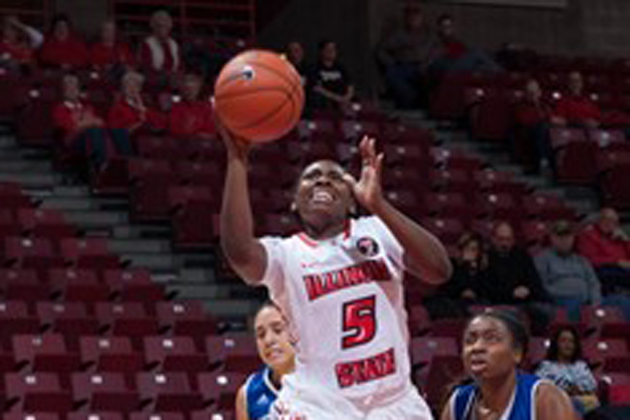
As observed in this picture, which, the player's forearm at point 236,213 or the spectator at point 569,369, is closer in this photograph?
the player's forearm at point 236,213

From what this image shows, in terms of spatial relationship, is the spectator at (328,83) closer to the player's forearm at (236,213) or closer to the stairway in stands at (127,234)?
the stairway in stands at (127,234)

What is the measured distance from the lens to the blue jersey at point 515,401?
5715 mm

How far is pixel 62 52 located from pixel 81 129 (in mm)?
1958

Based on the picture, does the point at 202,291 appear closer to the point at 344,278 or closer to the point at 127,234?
the point at 127,234

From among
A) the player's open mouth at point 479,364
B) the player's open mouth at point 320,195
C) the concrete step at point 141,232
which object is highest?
the player's open mouth at point 320,195

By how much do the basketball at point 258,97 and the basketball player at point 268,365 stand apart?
53.4 inches

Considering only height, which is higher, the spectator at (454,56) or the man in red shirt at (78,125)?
the spectator at (454,56)

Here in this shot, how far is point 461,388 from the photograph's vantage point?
5.96 m

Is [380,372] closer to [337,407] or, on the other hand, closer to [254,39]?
[337,407]

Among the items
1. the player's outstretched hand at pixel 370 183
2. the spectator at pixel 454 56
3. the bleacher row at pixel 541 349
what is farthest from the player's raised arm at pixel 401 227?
the spectator at pixel 454 56

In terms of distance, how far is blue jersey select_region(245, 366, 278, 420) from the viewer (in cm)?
656

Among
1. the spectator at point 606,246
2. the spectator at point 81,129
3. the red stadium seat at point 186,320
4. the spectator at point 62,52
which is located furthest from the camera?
the spectator at point 62,52

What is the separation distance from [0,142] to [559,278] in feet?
15.6

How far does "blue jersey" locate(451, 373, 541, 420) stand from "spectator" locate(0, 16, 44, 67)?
914 cm
